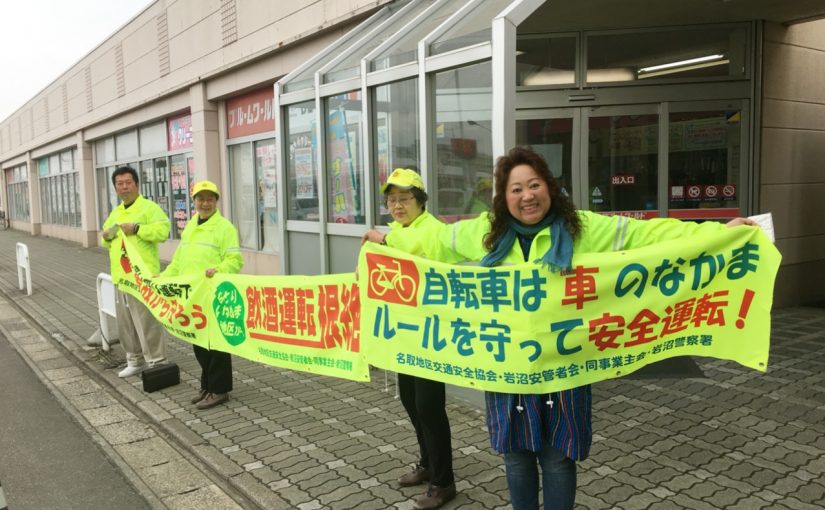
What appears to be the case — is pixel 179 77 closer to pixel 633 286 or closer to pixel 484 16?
pixel 484 16

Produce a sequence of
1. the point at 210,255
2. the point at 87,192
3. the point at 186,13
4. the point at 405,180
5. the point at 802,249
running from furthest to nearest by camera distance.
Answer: the point at 87,192 → the point at 186,13 → the point at 802,249 → the point at 210,255 → the point at 405,180

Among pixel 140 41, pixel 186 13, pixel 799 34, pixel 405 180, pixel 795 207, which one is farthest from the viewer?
pixel 140 41

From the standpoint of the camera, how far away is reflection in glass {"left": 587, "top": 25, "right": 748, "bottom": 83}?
7793mm

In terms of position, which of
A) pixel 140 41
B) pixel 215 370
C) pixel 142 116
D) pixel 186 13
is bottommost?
pixel 215 370

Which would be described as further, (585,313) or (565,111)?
(565,111)

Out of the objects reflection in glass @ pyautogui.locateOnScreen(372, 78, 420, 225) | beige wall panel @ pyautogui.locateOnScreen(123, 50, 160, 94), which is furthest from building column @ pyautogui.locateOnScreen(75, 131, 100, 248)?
reflection in glass @ pyautogui.locateOnScreen(372, 78, 420, 225)

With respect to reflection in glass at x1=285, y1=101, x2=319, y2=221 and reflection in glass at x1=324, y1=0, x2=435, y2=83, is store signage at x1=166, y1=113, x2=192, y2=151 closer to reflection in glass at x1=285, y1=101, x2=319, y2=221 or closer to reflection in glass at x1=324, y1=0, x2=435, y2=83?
reflection in glass at x1=285, y1=101, x2=319, y2=221

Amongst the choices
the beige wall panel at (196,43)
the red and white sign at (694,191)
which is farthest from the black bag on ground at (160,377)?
the beige wall panel at (196,43)

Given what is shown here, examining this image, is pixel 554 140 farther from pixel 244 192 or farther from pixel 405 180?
pixel 244 192

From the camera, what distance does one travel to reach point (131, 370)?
22.0ft

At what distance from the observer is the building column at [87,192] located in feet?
75.6

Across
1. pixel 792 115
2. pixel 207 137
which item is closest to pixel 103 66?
pixel 207 137

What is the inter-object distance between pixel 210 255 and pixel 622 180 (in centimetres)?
495

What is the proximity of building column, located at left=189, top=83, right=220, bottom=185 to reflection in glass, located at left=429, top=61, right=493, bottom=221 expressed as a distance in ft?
29.2
